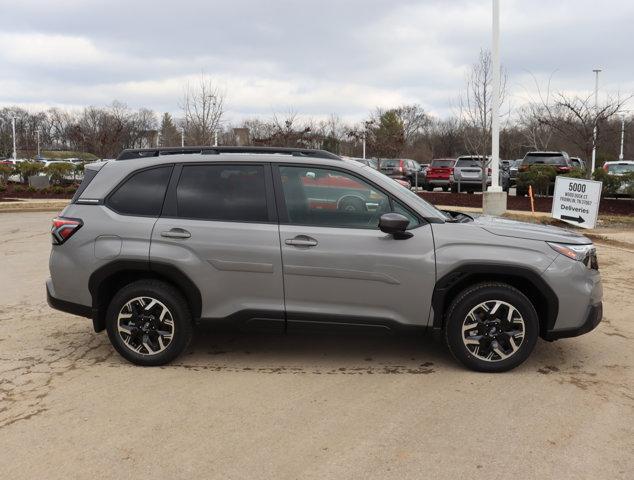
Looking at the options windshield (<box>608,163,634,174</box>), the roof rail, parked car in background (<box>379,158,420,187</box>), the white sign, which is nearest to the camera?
the roof rail

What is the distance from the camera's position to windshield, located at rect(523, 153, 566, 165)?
2033 centimetres

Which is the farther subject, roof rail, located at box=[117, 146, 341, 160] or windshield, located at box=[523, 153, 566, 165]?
windshield, located at box=[523, 153, 566, 165]

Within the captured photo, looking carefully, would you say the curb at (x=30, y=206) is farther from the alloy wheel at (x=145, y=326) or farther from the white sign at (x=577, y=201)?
the alloy wheel at (x=145, y=326)

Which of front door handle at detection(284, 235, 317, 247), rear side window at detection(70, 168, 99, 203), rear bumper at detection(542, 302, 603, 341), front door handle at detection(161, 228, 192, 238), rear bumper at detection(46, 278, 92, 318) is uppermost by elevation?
rear side window at detection(70, 168, 99, 203)

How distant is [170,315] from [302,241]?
4.03 feet

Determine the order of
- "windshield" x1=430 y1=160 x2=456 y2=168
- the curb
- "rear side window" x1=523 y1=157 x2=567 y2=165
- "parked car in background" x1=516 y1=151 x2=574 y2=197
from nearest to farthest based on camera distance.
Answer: the curb
"parked car in background" x1=516 y1=151 x2=574 y2=197
"rear side window" x1=523 y1=157 x2=567 y2=165
"windshield" x1=430 y1=160 x2=456 y2=168

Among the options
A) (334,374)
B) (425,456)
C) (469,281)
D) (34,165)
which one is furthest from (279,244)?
(34,165)

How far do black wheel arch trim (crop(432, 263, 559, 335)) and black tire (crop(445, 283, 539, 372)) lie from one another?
0.27 feet

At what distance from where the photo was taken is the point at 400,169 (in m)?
25.9

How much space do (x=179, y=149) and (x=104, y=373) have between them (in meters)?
1.95

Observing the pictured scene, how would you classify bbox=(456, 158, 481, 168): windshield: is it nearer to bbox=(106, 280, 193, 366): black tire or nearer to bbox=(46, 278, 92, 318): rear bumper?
bbox=(106, 280, 193, 366): black tire

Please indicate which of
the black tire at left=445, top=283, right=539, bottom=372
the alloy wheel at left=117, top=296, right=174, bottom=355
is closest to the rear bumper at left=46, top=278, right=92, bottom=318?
the alloy wheel at left=117, top=296, right=174, bottom=355

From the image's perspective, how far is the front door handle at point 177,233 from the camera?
14.8 feet

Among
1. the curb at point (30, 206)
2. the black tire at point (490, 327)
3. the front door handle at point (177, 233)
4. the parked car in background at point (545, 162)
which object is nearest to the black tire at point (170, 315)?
the front door handle at point (177, 233)
